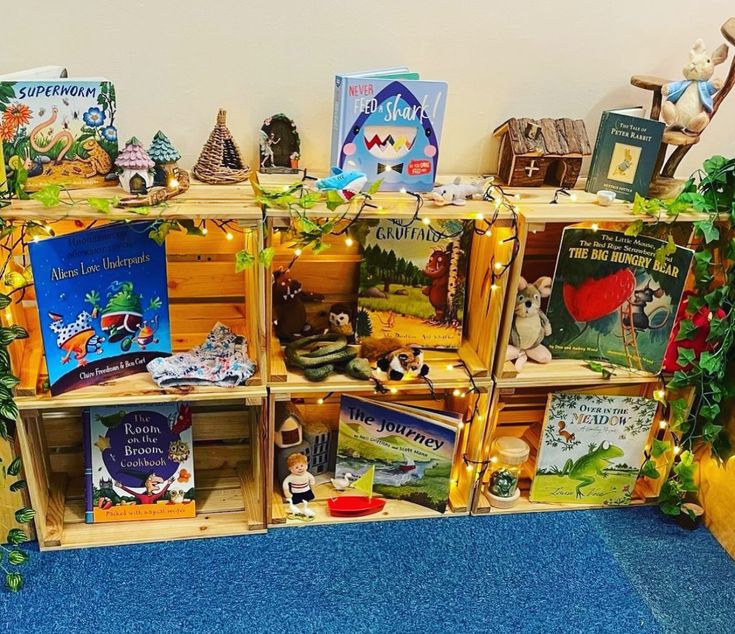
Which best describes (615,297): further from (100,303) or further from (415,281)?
(100,303)

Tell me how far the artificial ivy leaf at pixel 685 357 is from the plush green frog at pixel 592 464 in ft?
1.04

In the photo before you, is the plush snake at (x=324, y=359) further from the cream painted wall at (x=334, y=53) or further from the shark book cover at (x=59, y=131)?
the shark book cover at (x=59, y=131)

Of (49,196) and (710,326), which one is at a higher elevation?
(49,196)

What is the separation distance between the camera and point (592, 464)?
2.21 meters

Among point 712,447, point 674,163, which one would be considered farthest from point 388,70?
point 712,447

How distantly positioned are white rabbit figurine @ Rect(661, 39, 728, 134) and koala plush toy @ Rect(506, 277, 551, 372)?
1.67ft

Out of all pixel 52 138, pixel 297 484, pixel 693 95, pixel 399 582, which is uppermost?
pixel 693 95

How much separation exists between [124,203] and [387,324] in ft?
2.47

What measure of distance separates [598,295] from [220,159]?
3.42 ft

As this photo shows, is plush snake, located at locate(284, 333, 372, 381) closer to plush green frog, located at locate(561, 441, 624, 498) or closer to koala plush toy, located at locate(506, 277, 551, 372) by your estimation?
koala plush toy, located at locate(506, 277, 551, 372)

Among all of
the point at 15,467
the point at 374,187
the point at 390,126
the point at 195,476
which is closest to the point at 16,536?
the point at 15,467

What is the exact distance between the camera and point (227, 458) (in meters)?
2.31

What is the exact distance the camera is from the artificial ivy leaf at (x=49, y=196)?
1.62 meters

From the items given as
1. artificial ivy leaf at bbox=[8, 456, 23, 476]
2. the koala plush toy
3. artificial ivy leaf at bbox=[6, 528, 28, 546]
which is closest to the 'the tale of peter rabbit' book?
the koala plush toy
